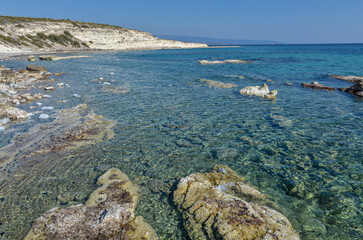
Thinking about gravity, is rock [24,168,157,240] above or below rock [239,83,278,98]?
below

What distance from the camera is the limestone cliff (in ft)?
238

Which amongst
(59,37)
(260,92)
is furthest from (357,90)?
(59,37)

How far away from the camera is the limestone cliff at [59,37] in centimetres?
7244

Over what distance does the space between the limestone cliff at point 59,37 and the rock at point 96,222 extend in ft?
250

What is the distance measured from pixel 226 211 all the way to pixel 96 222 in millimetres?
2846

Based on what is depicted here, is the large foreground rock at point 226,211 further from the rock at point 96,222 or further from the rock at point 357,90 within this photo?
the rock at point 357,90

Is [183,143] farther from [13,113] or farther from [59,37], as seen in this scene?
[59,37]

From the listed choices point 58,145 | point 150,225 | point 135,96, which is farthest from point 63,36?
point 150,225

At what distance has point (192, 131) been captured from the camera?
10.2 metres

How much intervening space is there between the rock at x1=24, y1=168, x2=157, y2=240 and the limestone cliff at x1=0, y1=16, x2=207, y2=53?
7613 centimetres

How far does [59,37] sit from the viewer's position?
8644 centimetres

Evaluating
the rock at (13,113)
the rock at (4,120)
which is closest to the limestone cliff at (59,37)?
the rock at (13,113)

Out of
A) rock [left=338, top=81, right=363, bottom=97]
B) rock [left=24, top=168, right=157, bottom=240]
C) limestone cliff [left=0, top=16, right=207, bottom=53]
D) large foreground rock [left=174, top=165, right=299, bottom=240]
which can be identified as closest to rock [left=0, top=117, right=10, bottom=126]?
rock [left=24, top=168, right=157, bottom=240]

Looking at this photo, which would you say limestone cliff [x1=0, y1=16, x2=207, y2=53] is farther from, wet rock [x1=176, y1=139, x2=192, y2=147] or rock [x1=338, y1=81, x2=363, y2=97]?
rock [x1=338, y1=81, x2=363, y2=97]
